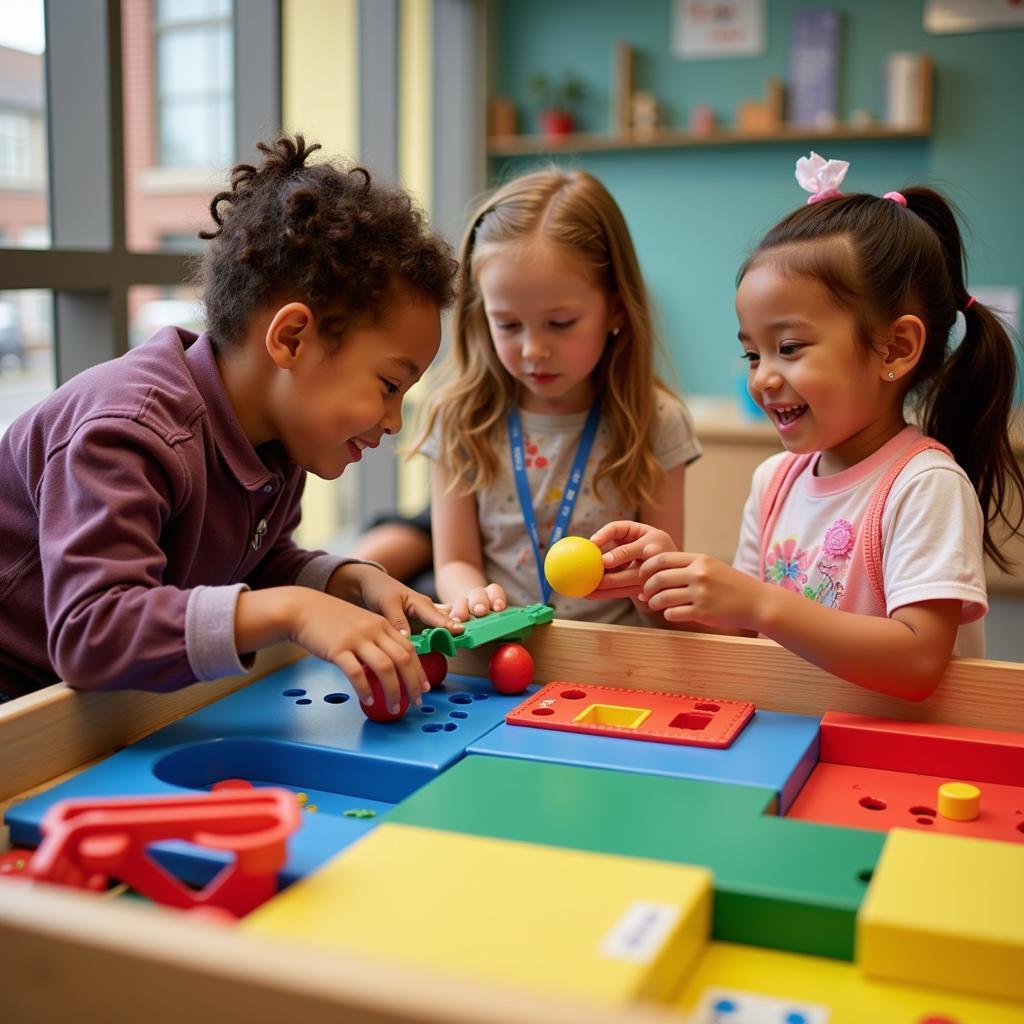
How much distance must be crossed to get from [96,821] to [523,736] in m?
0.40

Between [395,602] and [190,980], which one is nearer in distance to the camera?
[190,980]

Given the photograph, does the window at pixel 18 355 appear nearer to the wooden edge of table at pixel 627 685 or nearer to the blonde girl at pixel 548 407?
the blonde girl at pixel 548 407

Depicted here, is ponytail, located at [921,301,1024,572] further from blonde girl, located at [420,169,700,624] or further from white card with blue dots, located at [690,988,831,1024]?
white card with blue dots, located at [690,988,831,1024]

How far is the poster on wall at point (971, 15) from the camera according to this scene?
3.35m

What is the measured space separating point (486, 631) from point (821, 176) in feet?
2.18

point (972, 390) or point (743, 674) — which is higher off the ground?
point (972, 390)

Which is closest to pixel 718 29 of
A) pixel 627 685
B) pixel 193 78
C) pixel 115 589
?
pixel 193 78

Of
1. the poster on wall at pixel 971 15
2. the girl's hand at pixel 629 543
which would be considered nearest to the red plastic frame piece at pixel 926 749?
the girl's hand at pixel 629 543

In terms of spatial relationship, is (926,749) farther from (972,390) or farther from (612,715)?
(972,390)

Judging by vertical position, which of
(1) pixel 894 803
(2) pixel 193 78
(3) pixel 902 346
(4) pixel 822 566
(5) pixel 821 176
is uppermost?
(2) pixel 193 78

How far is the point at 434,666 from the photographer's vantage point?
1.12 metres

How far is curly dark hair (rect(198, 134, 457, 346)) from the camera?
3.72 ft

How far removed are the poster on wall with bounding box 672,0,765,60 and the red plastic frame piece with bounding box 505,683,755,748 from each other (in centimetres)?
308

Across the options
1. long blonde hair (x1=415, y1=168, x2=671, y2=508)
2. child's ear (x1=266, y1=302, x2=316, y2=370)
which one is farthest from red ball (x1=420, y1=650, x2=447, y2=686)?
long blonde hair (x1=415, y1=168, x2=671, y2=508)
